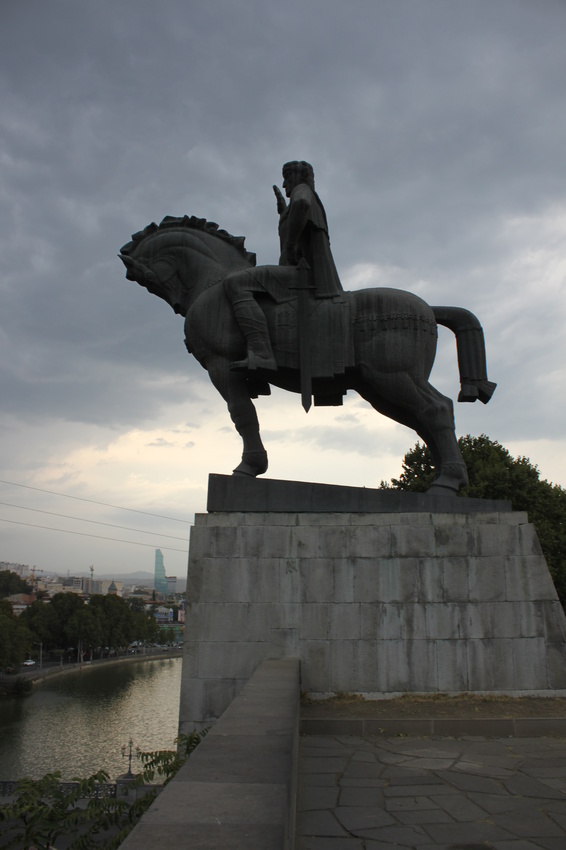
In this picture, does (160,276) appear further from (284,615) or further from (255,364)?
(284,615)

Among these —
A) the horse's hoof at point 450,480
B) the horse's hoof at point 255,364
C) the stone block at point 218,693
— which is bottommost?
the stone block at point 218,693

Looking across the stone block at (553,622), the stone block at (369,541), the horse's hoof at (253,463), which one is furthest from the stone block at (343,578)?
the stone block at (553,622)

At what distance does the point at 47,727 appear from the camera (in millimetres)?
38875

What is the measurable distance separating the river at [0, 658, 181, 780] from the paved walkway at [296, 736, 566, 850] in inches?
785

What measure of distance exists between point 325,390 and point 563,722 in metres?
4.72

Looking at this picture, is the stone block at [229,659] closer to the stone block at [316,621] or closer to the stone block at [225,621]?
the stone block at [225,621]

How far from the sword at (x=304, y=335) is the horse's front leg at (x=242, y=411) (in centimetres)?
75

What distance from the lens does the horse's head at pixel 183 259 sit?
8953 mm

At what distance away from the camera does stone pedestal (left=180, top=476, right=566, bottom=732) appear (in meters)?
7.15

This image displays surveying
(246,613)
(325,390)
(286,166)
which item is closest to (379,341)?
(325,390)

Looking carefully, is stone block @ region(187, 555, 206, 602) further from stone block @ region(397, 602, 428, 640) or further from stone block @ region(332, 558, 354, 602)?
stone block @ region(397, 602, 428, 640)

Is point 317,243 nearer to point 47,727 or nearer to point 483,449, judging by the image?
point 483,449

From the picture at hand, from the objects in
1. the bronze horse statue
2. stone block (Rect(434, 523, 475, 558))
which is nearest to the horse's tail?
the bronze horse statue

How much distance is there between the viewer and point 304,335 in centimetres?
822
